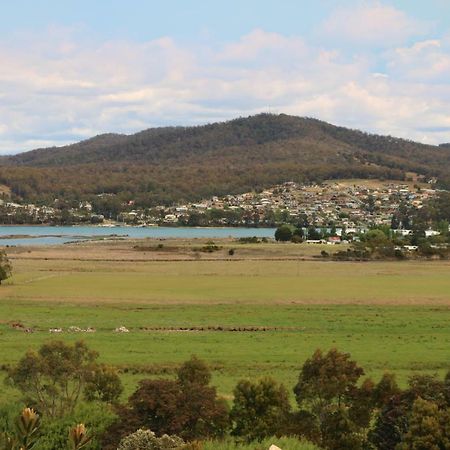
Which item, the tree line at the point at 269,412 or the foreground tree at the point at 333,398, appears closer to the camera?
the tree line at the point at 269,412

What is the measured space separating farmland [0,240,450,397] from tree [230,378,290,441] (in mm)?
6584

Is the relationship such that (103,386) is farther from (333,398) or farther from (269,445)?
(269,445)

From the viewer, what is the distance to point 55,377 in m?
21.8

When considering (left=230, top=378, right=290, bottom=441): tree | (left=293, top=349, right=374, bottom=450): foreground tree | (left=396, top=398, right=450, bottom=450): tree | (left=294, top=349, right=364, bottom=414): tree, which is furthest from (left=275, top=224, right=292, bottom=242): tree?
(left=396, top=398, right=450, bottom=450): tree

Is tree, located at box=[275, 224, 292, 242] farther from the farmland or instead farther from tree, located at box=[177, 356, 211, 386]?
tree, located at box=[177, 356, 211, 386]

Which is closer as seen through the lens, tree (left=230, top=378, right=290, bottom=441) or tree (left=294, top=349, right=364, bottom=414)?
tree (left=230, top=378, right=290, bottom=441)

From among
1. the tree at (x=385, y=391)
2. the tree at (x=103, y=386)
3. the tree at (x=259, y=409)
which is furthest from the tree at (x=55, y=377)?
the tree at (x=385, y=391)

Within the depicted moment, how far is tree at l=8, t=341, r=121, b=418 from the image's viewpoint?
70.6 feet

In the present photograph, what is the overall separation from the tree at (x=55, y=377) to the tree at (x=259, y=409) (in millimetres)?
4002

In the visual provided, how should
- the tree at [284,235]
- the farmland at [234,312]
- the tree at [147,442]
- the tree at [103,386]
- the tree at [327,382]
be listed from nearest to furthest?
the tree at [147,442]
the tree at [327,382]
the tree at [103,386]
the farmland at [234,312]
the tree at [284,235]

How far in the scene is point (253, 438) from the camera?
746 inches

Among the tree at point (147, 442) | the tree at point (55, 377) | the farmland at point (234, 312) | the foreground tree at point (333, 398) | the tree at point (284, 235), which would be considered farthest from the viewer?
the tree at point (284, 235)

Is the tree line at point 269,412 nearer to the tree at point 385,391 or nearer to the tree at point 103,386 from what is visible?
the tree at point 385,391

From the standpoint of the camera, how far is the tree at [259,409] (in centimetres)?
1919
